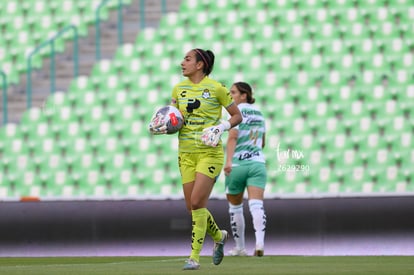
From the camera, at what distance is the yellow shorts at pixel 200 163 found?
26.4 feet

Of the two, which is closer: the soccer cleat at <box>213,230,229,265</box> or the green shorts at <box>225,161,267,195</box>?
the soccer cleat at <box>213,230,229,265</box>

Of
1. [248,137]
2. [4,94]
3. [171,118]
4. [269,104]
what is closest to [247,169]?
[248,137]

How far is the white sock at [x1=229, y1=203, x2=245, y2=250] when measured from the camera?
1093 cm

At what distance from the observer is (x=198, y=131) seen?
8.13m

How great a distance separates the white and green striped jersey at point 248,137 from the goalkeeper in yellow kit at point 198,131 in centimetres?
257

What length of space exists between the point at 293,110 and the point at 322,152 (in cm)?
92

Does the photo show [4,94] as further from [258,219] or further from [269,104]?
[258,219]

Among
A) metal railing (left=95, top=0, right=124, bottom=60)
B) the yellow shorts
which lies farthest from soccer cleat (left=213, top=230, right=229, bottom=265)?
metal railing (left=95, top=0, right=124, bottom=60)

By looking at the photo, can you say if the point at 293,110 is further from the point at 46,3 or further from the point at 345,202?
the point at 46,3

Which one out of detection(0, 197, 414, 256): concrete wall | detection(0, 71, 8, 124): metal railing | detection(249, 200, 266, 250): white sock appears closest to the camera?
detection(249, 200, 266, 250): white sock

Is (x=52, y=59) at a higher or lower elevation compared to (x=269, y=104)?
higher

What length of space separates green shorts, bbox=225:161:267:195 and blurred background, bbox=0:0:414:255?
206cm

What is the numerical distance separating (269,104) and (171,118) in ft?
26.2

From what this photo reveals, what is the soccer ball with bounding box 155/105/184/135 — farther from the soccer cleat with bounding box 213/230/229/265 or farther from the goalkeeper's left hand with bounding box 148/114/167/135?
the soccer cleat with bounding box 213/230/229/265
